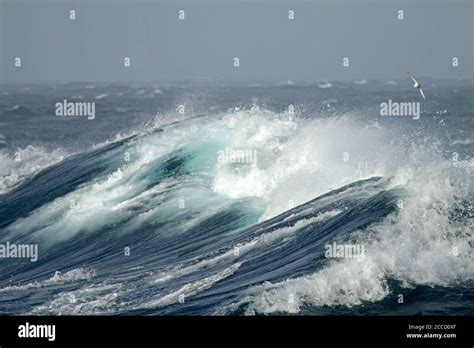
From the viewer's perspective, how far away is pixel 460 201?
57.5 ft

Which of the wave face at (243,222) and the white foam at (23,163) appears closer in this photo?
the wave face at (243,222)

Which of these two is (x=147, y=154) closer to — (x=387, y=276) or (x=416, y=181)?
(x=416, y=181)

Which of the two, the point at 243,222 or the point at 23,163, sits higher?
the point at 23,163

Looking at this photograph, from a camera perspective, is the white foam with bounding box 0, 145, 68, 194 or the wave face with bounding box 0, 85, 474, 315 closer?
the wave face with bounding box 0, 85, 474, 315

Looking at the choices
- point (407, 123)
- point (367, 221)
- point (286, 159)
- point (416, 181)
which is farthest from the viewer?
point (407, 123)

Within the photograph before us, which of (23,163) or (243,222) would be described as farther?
(23,163)

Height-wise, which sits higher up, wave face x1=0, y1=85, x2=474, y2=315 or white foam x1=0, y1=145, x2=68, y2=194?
white foam x1=0, y1=145, x2=68, y2=194

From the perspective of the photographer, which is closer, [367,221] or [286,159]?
[367,221]

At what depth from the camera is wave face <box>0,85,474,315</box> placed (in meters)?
15.5

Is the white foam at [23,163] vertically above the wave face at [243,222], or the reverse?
the white foam at [23,163]

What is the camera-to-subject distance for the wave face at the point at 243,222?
1555 centimetres

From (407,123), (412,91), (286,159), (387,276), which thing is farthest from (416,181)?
(412,91)

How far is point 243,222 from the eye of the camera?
792 inches
